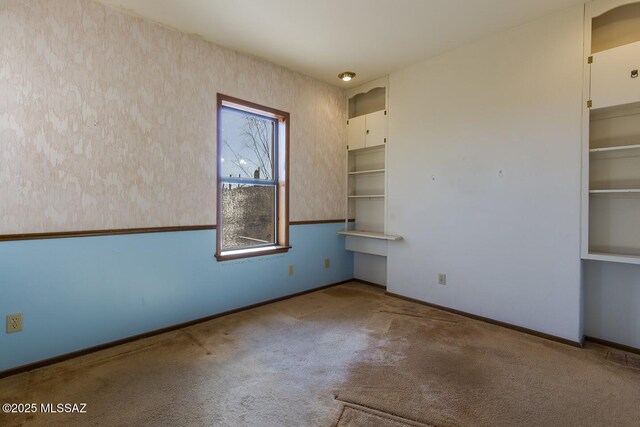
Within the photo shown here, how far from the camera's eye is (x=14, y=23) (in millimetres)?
2088

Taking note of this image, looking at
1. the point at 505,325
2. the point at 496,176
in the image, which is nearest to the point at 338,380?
the point at 505,325

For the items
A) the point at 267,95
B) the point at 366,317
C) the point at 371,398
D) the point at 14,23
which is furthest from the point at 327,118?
the point at 371,398

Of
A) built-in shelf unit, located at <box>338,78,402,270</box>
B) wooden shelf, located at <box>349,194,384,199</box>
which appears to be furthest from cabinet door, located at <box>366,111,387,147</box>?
wooden shelf, located at <box>349,194,384,199</box>

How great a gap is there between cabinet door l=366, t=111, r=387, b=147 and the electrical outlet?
148 inches

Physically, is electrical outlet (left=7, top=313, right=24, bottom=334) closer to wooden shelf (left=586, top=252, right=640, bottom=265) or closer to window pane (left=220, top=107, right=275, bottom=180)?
window pane (left=220, top=107, right=275, bottom=180)

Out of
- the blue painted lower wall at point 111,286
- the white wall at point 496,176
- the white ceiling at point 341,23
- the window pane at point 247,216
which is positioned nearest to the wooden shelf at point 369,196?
the white wall at point 496,176

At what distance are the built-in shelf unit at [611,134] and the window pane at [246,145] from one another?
3.02m

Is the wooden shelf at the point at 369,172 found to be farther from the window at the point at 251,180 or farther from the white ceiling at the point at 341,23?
the white ceiling at the point at 341,23

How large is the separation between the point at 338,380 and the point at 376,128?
9.99ft

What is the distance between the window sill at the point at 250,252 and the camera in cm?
318

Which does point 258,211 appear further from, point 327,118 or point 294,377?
point 294,377

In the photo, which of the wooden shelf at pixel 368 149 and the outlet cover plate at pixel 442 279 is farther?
the wooden shelf at pixel 368 149

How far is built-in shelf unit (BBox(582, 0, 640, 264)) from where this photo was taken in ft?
7.56

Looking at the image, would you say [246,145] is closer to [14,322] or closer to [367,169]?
[367,169]
